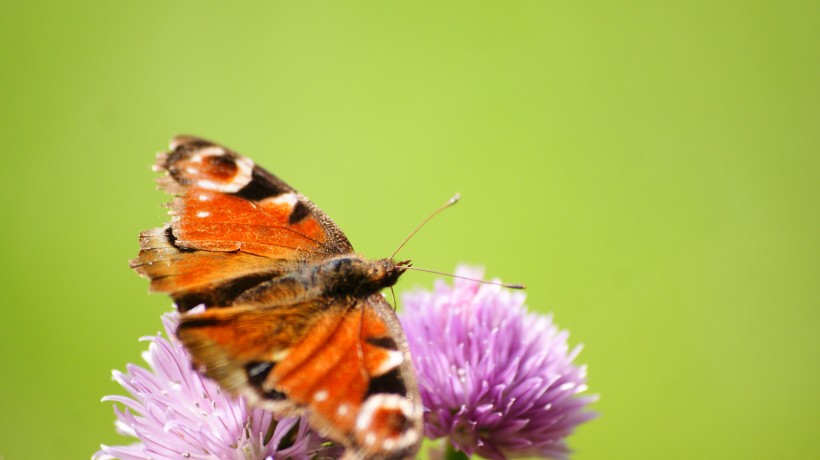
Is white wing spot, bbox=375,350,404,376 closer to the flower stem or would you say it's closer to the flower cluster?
the flower cluster

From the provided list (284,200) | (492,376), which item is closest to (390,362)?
(492,376)

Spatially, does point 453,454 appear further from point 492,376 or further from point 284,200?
point 284,200

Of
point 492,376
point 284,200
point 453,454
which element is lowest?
point 453,454

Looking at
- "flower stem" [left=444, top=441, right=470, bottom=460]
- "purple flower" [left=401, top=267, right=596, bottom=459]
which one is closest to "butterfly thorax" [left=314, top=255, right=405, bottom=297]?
"purple flower" [left=401, top=267, right=596, bottom=459]

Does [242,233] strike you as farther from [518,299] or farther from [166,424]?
[518,299]

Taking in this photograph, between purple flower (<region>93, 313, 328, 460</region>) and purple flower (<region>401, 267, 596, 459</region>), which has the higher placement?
purple flower (<region>401, 267, 596, 459</region>)

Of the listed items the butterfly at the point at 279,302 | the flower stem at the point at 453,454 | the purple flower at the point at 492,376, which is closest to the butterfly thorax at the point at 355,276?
the butterfly at the point at 279,302

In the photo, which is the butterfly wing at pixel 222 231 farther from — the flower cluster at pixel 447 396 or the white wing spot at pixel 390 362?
the white wing spot at pixel 390 362
